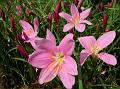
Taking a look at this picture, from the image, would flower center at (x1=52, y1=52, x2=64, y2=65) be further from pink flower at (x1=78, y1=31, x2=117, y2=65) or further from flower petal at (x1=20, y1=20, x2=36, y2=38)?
flower petal at (x1=20, y1=20, x2=36, y2=38)

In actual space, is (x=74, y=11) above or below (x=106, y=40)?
above

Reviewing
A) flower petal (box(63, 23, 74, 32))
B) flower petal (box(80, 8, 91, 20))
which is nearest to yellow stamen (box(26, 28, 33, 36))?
flower petal (box(63, 23, 74, 32))

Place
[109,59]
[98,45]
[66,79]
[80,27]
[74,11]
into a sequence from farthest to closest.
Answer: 1. [74,11]
2. [80,27]
3. [98,45]
4. [109,59]
5. [66,79]

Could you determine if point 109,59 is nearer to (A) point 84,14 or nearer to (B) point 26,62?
(A) point 84,14

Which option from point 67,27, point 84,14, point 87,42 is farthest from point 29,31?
point 87,42

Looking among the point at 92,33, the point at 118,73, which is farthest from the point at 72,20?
the point at 118,73

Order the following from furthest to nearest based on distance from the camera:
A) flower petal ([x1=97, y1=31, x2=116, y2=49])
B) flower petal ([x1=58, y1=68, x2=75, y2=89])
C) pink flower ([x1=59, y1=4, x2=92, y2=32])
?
pink flower ([x1=59, y1=4, x2=92, y2=32]) → flower petal ([x1=97, y1=31, x2=116, y2=49]) → flower petal ([x1=58, y1=68, x2=75, y2=89])

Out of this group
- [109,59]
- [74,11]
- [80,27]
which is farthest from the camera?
[74,11]

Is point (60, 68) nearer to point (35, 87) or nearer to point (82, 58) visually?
point (82, 58)
